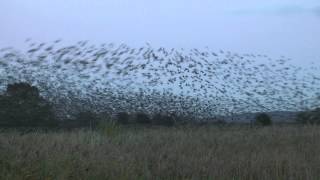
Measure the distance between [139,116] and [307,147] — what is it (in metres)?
16.4

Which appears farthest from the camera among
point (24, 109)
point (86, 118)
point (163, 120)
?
point (163, 120)

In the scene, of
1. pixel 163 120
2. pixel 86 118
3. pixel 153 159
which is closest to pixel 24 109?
pixel 86 118

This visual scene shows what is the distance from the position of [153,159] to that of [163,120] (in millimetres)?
18026

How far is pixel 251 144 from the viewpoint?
14.4m

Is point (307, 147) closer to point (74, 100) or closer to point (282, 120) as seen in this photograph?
point (74, 100)

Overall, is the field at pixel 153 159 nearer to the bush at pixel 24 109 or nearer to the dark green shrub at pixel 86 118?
the dark green shrub at pixel 86 118

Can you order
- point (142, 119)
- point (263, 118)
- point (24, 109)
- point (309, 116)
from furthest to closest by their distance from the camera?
point (309, 116) < point (263, 118) < point (142, 119) < point (24, 109)

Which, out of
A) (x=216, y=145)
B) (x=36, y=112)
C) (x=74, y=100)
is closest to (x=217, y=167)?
(x=216, y=145)

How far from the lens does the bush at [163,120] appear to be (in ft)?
92.9

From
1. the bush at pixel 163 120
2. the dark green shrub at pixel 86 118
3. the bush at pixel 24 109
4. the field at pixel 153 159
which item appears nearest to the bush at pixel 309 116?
the bush at pixel 163 120

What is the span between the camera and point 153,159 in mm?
10789

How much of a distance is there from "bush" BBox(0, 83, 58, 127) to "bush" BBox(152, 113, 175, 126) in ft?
15.5

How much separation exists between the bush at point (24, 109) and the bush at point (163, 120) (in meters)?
4.72

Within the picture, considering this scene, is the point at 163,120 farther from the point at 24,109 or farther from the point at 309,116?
the point at 309,116
